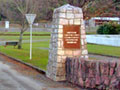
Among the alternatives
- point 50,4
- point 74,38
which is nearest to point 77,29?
point 74,38

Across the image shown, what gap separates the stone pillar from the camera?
12555mm

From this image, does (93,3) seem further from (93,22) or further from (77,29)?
(93,22)

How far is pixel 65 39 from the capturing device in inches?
501

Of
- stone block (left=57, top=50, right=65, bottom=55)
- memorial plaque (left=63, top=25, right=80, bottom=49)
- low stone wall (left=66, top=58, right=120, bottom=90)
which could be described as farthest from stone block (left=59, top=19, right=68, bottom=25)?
low stone wall (left=66, top=58, right=120, bottom=90)

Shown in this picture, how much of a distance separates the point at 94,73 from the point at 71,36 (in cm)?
293

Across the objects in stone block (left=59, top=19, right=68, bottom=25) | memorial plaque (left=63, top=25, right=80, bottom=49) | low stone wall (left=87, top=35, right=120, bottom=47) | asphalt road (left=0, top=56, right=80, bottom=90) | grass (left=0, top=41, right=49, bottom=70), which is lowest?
asphalt road (left=0, top=56, right=80, bottom=90)

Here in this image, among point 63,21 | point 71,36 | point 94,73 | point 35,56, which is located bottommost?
point 35,56

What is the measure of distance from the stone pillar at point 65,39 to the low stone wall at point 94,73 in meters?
0.43

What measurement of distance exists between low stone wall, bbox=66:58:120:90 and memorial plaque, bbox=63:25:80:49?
828mm

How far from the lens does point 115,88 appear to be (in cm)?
905

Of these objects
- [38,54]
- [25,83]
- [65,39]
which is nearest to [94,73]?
[65,39]

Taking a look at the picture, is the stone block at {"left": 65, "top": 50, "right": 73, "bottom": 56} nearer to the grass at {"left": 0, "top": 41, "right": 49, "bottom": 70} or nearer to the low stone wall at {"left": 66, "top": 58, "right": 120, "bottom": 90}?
the low stone wall at {"left": 66, "top": 58, "right": 120, "bottom": 90}

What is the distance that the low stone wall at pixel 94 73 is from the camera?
365 inches

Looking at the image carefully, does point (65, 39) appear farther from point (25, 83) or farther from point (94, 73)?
point (94, 73)
